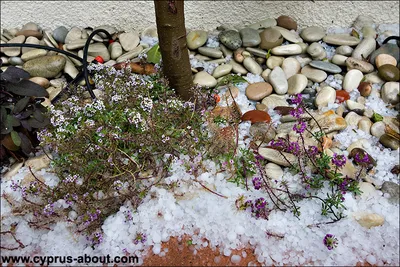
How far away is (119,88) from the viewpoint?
215cm

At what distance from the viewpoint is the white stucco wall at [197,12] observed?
2.81 meters

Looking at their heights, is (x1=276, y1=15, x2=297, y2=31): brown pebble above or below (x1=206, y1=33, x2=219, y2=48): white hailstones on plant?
above

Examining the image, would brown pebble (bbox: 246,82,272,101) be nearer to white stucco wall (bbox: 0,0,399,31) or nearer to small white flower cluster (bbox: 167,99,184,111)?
small white flower cluster (bbox: 167,99,184,111)

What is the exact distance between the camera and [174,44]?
2.04 m

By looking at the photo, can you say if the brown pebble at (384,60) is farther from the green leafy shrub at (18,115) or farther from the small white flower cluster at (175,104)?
the green leafy shrub at (18,115)

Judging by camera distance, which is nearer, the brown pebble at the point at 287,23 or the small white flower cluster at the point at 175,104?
the small white flower cluster at the point at 175,104

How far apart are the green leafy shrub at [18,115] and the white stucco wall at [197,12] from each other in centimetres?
103

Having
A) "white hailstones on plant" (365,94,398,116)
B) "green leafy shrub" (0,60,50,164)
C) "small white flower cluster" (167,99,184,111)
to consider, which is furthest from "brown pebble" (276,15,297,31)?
"green leafy shrub" (0,60,50,164)

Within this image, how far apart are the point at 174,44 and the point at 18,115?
889 millimetres

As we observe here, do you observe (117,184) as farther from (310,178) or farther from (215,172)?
(310,178)

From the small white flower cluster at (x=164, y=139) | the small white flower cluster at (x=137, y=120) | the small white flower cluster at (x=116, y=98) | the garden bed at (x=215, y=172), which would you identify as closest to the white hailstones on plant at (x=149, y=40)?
the garden bed at (x=215, y=172)

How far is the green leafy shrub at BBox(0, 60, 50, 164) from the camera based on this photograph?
1.89 m

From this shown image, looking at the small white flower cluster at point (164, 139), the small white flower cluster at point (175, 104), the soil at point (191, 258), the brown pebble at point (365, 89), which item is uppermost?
the small white flower cluster at point (175, 104)

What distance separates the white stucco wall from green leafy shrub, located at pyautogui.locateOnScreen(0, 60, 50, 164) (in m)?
1.03
